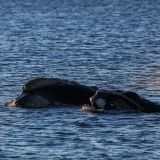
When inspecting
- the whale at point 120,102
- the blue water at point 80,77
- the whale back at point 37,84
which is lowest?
the blue water at point 80,77

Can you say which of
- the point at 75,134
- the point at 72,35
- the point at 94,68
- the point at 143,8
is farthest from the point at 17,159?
the point at 143,8

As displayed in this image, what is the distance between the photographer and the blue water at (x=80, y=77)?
1950 inches

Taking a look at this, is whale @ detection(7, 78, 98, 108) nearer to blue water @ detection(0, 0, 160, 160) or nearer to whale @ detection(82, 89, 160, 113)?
blue water @ detection(0, 0, 160, 160)

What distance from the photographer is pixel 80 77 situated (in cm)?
7381

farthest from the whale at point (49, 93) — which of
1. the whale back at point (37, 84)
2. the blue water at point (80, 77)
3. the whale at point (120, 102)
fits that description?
the whale at point (120, 102)

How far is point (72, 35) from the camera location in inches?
4722

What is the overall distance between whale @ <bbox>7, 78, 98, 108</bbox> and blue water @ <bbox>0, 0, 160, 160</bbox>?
2.94 ft

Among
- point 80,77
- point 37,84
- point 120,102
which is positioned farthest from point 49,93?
point 80,77

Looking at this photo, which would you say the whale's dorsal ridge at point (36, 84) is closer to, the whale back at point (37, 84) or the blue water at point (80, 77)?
the whale back at point (37, 84)

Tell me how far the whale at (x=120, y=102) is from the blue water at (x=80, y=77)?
89 cm

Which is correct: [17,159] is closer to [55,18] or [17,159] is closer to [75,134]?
[75,134]

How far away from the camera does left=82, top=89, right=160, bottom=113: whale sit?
58469mm

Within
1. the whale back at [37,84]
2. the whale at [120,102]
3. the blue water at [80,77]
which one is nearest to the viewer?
the blue water at [80,77]

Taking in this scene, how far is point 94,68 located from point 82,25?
62349 mm
